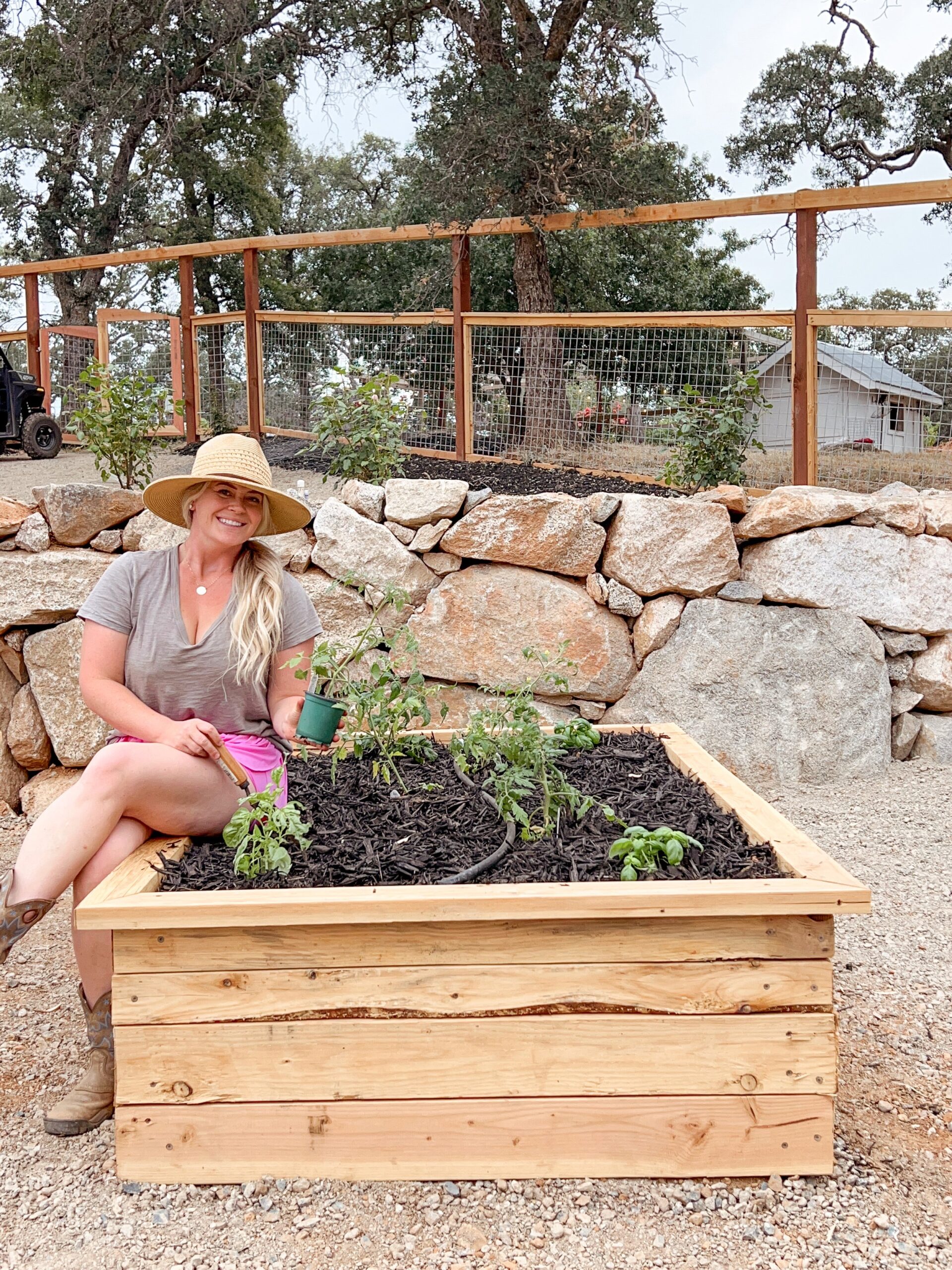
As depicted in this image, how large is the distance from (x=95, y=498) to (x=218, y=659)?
2459mm

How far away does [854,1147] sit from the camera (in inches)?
90.5

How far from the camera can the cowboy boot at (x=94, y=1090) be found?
7.84 feet

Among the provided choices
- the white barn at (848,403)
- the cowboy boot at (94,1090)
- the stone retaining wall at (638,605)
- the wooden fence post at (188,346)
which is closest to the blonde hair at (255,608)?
the cowboy boot at (94,1090)

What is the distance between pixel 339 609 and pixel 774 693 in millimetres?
1825

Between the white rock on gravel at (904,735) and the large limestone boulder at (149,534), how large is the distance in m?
3.14

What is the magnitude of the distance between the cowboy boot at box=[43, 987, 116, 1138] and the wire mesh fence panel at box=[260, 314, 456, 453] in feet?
11.7

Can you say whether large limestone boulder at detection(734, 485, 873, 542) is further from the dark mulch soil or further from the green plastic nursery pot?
the green plastic nursery pot

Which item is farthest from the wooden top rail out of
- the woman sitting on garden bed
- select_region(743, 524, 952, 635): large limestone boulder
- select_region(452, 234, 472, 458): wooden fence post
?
the woman sitting on garden bed

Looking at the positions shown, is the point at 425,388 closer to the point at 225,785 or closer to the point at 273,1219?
the point at 225,785

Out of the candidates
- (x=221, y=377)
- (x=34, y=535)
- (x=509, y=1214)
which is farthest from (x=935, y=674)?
(x=221, y=377)

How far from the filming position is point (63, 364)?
977 cm

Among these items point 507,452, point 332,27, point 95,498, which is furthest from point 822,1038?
point 332,27

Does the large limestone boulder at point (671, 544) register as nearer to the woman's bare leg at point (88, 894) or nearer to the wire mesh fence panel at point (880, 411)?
the wire mesh fence panel at point (880, 411)

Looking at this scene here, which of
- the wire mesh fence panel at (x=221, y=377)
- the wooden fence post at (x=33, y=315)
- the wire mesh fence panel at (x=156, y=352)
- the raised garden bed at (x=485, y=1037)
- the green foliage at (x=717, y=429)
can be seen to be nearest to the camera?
the raised garden bed at (x=485, y=1037)
